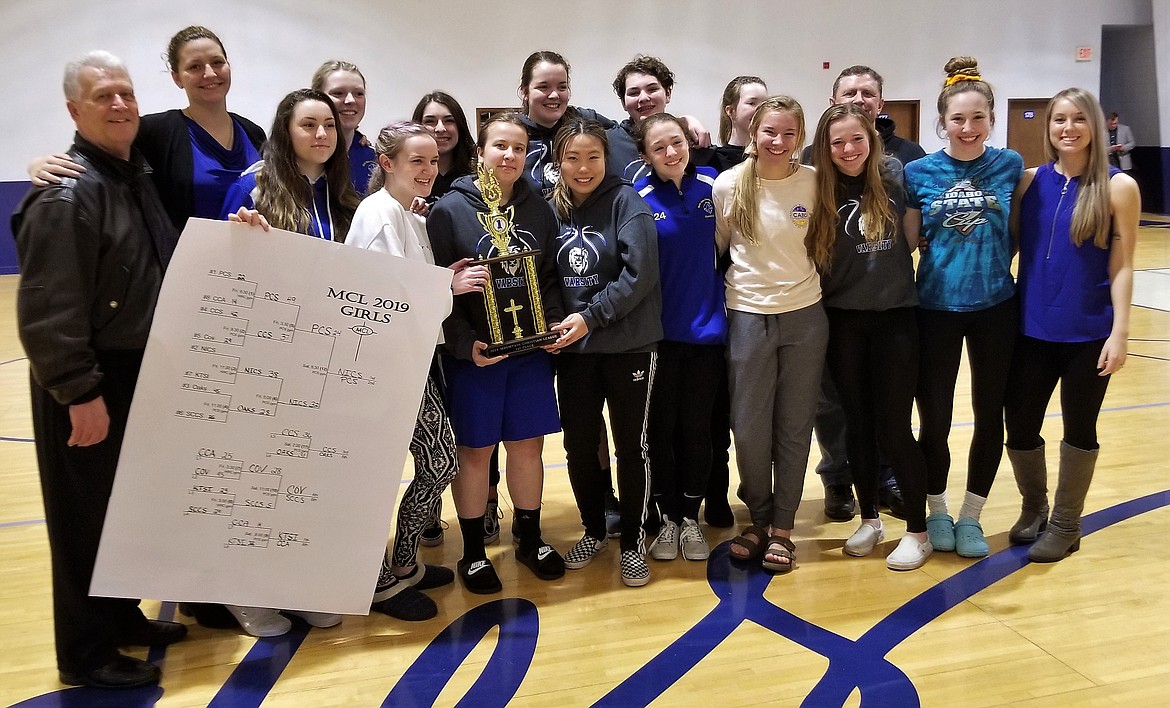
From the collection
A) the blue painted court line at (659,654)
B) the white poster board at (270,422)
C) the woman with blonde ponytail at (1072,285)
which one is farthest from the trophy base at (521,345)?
the woman with blonde ponytail at (1072,285)

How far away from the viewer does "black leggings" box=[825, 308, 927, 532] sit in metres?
3.04

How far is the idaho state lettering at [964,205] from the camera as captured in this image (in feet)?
9.78

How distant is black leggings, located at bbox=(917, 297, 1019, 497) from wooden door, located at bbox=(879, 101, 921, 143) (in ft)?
36.0

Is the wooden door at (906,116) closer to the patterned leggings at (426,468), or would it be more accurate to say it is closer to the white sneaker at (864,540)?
the white sneaker at (864,540)

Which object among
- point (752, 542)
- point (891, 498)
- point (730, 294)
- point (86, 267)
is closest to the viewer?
point (86, 267)

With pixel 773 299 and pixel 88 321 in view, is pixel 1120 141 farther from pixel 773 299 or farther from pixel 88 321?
pixel 88 321

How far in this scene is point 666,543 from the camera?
3260mm

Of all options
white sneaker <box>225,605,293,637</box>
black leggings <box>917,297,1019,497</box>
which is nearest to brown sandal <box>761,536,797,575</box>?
black leggings <box>917,297,1019,497</box>

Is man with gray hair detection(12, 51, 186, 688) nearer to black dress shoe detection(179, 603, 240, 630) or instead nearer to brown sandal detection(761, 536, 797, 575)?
black dress shoe detection(179, 603, 240, 630)

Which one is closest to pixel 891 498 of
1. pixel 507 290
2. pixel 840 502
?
pixel 840 502

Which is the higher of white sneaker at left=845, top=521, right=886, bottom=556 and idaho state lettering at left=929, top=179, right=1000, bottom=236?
idaho state lettering at left=929, top=179, right=1000, bottom=236

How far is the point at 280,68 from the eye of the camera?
35.9ft

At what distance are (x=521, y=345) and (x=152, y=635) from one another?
55.0 inches

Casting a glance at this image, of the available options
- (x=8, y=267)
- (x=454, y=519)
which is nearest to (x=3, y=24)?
(x=8, y=267)
